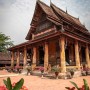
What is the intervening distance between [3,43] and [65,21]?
34.7m

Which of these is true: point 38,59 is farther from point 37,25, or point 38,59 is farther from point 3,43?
point 3,43

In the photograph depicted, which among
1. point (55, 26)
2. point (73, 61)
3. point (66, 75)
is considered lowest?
point (66, 75)

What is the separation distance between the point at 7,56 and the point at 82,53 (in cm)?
2636

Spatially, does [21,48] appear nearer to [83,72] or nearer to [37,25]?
[37,25]

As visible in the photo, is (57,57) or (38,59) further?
(38,59)

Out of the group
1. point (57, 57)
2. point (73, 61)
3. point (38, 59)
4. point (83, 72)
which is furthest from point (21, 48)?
point (83, 72)

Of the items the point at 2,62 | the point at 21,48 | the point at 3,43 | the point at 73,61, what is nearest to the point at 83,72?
the point at 73,61

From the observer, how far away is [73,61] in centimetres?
1739

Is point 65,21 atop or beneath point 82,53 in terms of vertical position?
atop

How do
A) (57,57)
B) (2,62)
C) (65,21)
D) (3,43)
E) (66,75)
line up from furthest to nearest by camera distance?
(3,43)
(2,62)
(65,21)
(57,57)
(66,75)

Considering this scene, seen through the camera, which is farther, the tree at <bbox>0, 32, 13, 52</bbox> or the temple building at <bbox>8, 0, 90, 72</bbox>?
the tree at <bbox>0, 32, 13, 52</bbox>

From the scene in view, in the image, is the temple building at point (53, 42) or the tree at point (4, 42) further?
the tree at point (4, 42)

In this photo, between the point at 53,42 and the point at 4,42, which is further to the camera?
the point at 4,42

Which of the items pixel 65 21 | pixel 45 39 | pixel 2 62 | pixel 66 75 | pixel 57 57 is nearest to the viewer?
pixel 66 75
